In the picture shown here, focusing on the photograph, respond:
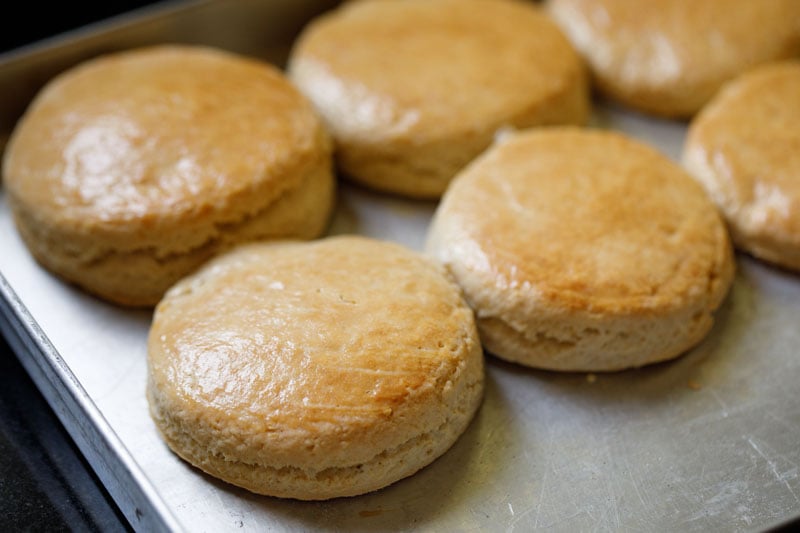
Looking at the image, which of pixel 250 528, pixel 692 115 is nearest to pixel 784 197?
pixel 692 115

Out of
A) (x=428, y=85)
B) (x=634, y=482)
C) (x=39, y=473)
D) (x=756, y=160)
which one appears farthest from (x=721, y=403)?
(x=39, y=473)

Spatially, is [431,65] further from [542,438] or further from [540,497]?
[540,497]

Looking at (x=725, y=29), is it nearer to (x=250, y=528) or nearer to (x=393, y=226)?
(x=393, y=226)

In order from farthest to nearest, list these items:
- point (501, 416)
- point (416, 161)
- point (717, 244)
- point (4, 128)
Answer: point (4, 128)
point (416, 161)
point (717, 244)
point (501, 416)

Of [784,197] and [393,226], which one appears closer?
[784,197]

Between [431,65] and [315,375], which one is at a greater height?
[431,65]

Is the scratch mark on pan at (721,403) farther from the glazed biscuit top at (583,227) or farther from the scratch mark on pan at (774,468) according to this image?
the glazed biscuit top at (583,227)
